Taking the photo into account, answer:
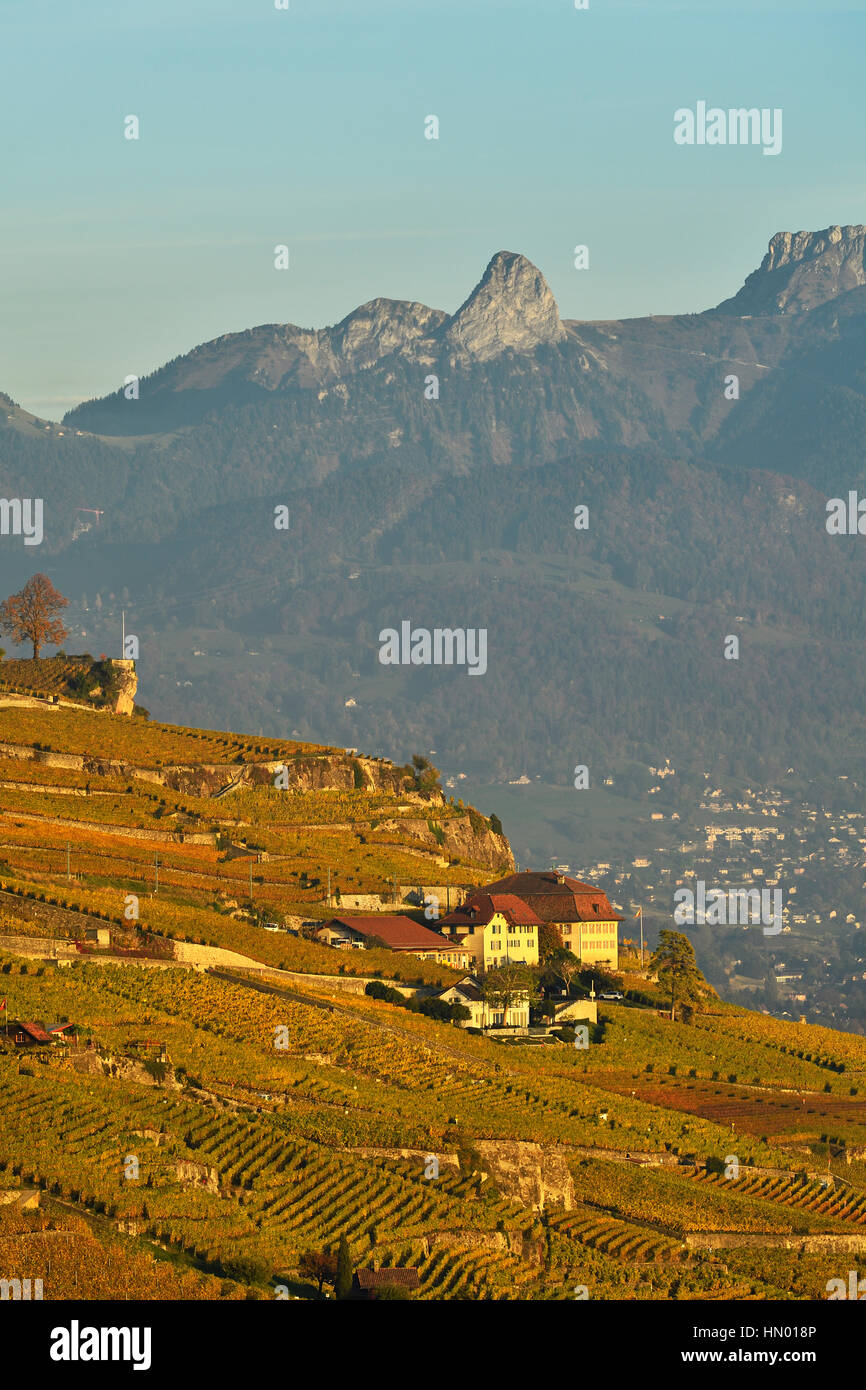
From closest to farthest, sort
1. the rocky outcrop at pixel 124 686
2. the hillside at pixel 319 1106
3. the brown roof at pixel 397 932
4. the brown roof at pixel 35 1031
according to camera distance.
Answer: the hillside at pixel 319 1106 → the brown roof at pixel 35 1031 → the brown roof at pixel 397 932 → the rocky outcrop at pixel 124 686

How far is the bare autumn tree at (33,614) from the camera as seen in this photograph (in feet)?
570

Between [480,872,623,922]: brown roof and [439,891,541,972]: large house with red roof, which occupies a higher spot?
[480,872,623,922]: brown roof

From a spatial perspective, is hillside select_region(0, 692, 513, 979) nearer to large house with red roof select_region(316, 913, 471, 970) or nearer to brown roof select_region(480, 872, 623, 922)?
large house with red roof select_region(316, 913, 471, 970)

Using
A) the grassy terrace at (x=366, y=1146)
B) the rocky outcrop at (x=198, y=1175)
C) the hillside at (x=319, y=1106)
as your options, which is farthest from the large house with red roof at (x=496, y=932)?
the rocky outcrop at (x=198, y=1175)

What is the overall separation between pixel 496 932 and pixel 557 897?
1019cm

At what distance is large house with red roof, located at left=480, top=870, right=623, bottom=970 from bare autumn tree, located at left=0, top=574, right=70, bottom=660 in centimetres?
5465

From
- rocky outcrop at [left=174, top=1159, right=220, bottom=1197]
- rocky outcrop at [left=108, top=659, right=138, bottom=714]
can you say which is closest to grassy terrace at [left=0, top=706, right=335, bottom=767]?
rocky outcrop at [left=108, top=659, right=138, bottom=714]

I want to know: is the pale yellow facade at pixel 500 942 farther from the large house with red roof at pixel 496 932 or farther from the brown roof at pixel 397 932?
the brown roof at pixel 397 932

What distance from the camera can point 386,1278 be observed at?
5441 cm

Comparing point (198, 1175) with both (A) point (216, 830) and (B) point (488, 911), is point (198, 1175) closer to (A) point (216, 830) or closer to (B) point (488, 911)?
(B) point (488, 911)

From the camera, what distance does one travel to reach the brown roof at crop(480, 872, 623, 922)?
424 ft

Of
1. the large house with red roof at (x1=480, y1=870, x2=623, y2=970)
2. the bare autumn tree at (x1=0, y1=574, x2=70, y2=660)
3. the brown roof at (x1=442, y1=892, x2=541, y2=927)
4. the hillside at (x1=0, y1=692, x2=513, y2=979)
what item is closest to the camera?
the hillside at (x1=0, y1=692, x2=513, y2=979)

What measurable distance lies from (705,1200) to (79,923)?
3549cm
